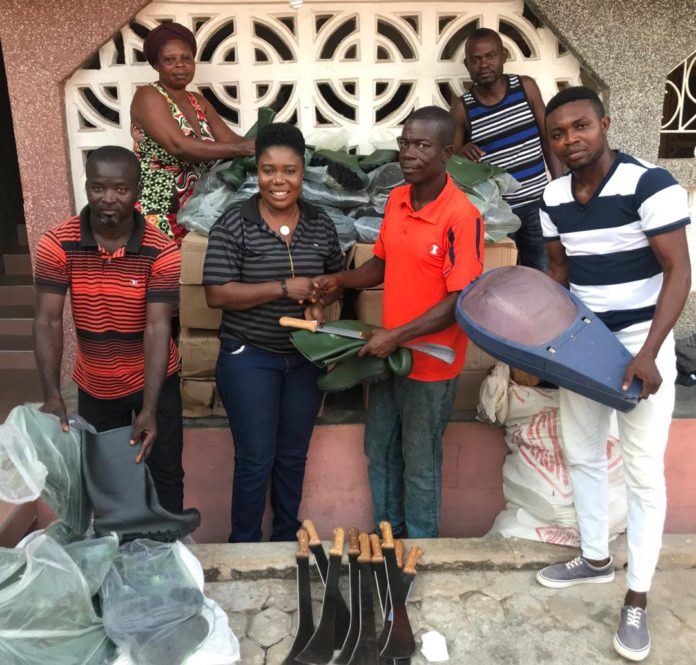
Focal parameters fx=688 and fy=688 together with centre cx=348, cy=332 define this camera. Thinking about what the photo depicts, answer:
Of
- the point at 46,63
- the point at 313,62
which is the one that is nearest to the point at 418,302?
the point at 313,62

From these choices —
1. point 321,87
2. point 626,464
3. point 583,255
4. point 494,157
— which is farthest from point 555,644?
point 321,87

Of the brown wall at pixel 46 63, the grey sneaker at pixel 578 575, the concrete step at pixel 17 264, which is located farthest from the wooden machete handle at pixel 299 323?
the concrete step at pixel 17 264

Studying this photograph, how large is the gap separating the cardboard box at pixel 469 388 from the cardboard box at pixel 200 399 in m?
1.19

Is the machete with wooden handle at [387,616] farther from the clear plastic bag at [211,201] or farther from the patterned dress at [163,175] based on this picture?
the patterned dress at [163,175]

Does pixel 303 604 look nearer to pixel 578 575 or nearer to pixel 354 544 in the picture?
pixel 354 544

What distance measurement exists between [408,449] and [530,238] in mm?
1521

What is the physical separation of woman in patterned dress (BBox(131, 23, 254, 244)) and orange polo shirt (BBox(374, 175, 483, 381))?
3.88 ft

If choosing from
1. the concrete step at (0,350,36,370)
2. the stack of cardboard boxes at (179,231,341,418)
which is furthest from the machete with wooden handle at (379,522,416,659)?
the concrete step at (0,350,36,370)

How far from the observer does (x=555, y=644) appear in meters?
2.54

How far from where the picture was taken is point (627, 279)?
7.66 feet

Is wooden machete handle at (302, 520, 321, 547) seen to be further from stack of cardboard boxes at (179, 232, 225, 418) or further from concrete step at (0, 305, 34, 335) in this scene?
concrete step at (0, 305, 34, 335)

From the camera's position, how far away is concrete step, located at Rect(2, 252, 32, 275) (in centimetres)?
513

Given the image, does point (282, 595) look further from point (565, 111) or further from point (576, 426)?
point (565, 111)

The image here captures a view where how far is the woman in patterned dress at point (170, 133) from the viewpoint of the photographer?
10.8 feet
